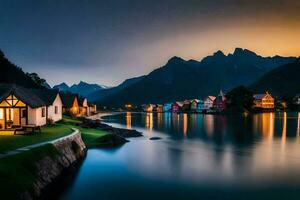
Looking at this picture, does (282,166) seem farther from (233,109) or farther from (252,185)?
(233,109)

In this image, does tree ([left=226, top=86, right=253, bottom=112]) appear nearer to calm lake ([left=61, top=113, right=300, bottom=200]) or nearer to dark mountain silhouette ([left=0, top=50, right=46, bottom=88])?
dark mountain silhouette ([left=0, top=50, right=46, bottom=88])

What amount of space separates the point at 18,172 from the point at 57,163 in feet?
25.5

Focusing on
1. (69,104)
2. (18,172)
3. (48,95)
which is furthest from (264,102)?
(18,172)

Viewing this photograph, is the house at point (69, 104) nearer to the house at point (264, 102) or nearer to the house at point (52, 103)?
the house at point (52, 103)

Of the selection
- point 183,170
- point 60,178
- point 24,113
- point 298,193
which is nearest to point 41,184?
point 60,178

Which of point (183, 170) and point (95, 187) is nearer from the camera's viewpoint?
point (95, 187)

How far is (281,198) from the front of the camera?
2289 centimetres

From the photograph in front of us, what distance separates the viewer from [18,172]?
1914cm

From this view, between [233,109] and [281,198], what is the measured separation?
473 ft

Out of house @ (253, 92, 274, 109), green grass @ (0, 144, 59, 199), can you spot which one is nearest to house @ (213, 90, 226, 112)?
house @ (253, 92, 274, 109)

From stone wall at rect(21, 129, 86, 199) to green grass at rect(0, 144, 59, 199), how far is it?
45 cm

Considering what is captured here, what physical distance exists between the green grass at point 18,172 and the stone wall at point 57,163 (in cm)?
45

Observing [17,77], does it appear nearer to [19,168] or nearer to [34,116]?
[34,116]

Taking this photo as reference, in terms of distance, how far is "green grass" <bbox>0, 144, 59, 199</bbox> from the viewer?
653 inches
